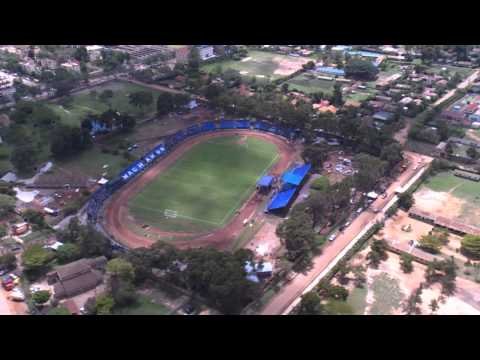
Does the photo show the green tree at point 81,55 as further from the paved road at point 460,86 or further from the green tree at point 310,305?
the green tree at point 310,305


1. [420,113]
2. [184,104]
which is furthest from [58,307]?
[420,113]

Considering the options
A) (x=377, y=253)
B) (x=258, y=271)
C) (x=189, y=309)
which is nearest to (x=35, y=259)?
(x=189, y=309)

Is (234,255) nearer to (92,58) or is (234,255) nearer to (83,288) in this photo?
(83,288)

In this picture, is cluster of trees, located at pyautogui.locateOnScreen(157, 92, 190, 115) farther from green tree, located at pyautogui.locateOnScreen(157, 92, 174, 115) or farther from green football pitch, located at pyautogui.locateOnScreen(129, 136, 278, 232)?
green football pitch, located at pyautogui.locateOnScreen(129, 136, 278, 232)

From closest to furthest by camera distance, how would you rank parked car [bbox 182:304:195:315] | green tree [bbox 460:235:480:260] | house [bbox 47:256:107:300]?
parked car [bbox 182:304:195:315]
house [bbox 47:256:107:300]
green tree [bbox 460:235:480:260]

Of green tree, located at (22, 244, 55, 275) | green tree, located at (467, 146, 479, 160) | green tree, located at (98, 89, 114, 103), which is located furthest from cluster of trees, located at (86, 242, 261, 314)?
green tree, located at (98, 89, 114, 103)

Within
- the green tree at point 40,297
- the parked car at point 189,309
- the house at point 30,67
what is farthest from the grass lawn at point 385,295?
the house at point 30,67
